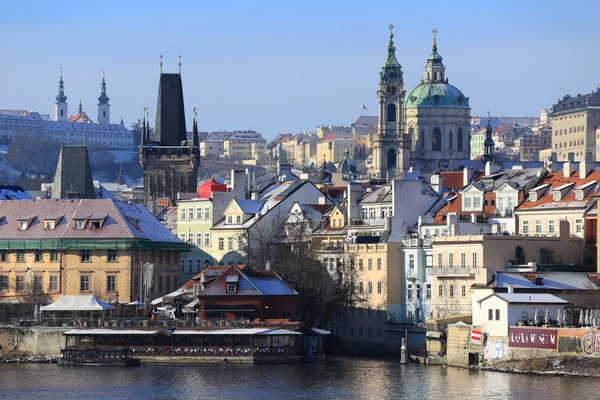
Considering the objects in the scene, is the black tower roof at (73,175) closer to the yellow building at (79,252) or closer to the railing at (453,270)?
the yellow building at (79,252)

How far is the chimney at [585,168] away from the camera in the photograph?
113m

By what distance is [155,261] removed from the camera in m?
119

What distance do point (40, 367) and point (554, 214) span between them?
103ft

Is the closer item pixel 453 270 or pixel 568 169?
pixel 453 270

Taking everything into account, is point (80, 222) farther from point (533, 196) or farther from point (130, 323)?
point (533, 196)

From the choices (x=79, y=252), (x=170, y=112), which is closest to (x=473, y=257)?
(x=79, y=252)

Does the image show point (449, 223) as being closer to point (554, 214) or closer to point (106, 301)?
point (554, 214)

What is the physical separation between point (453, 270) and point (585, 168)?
12.1 metres

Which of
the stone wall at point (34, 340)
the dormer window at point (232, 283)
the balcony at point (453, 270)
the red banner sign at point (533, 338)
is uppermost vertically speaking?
the balcony at point (453, 270)

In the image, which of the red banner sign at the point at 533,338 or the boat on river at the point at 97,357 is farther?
the boat on river at the point at 97,357

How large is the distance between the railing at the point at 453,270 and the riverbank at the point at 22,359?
2155 cm

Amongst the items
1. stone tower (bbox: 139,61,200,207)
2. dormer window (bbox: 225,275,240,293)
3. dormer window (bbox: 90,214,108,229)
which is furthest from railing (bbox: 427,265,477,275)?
stone tower (bbox: 139,61,200,207)

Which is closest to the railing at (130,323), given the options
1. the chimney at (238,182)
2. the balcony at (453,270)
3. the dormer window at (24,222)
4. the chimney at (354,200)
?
the balcony at (453,270)

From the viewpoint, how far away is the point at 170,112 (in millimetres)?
186750
